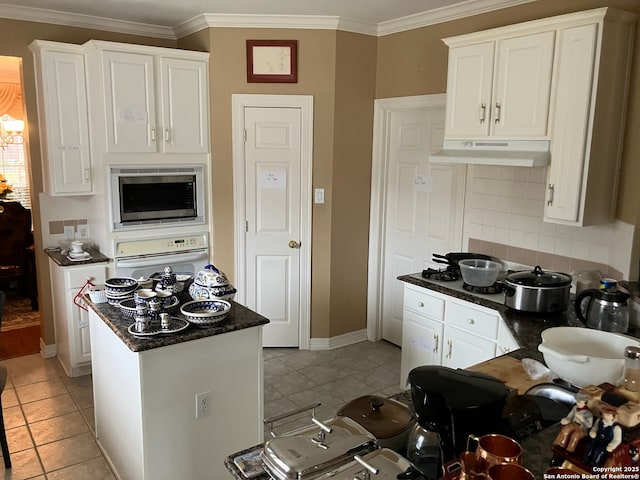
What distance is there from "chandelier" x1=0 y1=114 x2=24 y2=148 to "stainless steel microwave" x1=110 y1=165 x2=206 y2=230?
11.9 ft

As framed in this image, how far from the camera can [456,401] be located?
1.27 m

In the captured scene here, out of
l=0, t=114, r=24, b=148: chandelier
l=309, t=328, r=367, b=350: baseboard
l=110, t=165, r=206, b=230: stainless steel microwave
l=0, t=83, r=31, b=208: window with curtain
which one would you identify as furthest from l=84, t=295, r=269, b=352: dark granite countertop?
l=0, t=83, r=31, b=208: window with curtain

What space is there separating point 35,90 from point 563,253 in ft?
13.0

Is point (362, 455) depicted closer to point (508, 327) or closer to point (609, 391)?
point (609, 391)

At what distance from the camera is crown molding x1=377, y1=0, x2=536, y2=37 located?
11.3 feet

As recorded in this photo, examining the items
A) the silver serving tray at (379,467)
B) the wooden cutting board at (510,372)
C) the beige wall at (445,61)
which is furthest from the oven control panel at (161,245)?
the silver serving tray at (379,467)

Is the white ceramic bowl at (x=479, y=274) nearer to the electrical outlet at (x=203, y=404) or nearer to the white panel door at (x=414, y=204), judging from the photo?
the white panel door at (x=414, y=204)

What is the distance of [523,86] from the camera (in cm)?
295

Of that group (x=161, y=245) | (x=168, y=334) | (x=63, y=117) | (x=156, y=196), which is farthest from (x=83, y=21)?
(x=168, y=334)

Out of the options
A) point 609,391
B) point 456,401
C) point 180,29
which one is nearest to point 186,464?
point 456,401

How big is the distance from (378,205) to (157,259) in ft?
6.21

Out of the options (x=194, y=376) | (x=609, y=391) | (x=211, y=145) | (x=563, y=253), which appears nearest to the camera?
(x=609, y=391)

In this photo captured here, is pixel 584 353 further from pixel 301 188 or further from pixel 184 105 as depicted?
pixel 184 105

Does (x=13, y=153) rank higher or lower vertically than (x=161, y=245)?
higher
